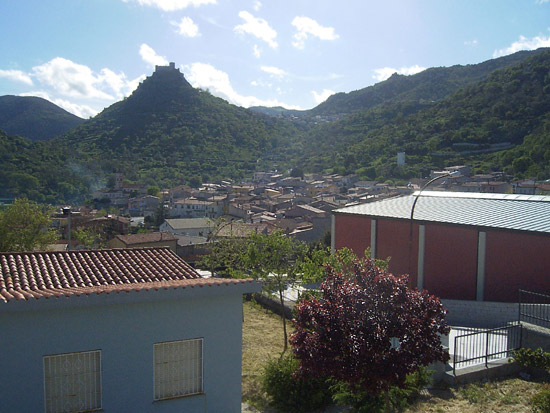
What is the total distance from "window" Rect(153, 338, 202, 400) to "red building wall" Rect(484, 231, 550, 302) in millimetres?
14466

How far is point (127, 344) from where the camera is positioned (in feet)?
24.5

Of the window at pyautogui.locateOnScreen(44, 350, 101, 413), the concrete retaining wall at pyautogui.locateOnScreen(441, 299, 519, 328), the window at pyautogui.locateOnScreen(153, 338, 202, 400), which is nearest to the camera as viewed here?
the window at pyautogui.locateOnScreen(44, 350, 101, 413)

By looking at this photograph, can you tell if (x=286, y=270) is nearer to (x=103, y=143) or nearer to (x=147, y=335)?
(x=147, y=335)

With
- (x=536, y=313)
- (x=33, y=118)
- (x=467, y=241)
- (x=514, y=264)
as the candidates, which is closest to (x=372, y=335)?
(x=536, y=313)

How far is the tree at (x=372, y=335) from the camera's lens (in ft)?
22.5

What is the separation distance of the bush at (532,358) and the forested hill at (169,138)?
9747 cm

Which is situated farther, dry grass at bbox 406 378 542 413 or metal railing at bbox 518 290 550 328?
metal railing at bbox 518 290 550 328

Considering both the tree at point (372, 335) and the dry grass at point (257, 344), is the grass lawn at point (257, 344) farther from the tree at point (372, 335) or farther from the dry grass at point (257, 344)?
the tree at point (372, 335)

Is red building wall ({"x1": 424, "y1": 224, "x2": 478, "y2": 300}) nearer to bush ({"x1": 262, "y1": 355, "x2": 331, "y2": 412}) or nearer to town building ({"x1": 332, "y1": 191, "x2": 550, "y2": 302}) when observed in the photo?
town building ({"x1": 332, "y1": 191, "x2": 550, "y2": 302})

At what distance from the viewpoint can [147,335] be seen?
7.61 m

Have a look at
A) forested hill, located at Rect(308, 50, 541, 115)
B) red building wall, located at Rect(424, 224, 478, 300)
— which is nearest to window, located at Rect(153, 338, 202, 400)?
red building wall, located at Rect(424, 224, 478, 300)

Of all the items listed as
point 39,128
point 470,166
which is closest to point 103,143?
point 39,128

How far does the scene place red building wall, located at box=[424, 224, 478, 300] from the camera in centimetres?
1917

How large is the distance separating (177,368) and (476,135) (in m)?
81.8
